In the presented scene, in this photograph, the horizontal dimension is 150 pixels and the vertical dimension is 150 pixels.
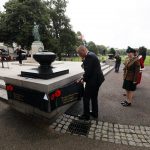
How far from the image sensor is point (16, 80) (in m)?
4.25

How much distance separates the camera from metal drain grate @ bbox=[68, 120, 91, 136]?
12.0 ft

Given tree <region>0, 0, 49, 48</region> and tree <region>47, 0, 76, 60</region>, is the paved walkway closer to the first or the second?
tree <region>0, 0, 49, 48</region>

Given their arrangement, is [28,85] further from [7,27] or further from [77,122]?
[7,27]

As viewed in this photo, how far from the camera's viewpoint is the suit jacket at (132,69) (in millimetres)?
5000

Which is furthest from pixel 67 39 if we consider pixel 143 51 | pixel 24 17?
pixel 143 51

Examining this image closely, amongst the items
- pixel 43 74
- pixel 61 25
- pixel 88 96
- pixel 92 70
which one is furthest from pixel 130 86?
pixel 61 25

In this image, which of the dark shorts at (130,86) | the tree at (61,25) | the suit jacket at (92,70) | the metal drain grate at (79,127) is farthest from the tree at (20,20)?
the metal drain grate at (79,127)

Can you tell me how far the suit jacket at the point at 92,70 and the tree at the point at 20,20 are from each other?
83.4 ft

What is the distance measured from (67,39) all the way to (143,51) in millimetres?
29802

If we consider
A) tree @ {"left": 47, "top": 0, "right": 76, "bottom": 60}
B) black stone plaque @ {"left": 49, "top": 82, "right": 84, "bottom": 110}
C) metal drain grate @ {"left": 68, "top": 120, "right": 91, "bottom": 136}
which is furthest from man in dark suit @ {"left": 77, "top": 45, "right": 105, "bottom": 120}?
tree @ {"left": 47, "top": 0, "right": 76, "bottom": 60}

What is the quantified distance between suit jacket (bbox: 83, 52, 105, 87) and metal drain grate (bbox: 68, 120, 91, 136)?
1041 millimetres

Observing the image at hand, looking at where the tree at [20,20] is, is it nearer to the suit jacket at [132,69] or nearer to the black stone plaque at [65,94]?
the suit jacket at [132,69]

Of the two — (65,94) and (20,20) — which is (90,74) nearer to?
(65,94)

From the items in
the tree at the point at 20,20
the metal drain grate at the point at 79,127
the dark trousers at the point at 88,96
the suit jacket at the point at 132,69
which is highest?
the tree at the point at 20,20
